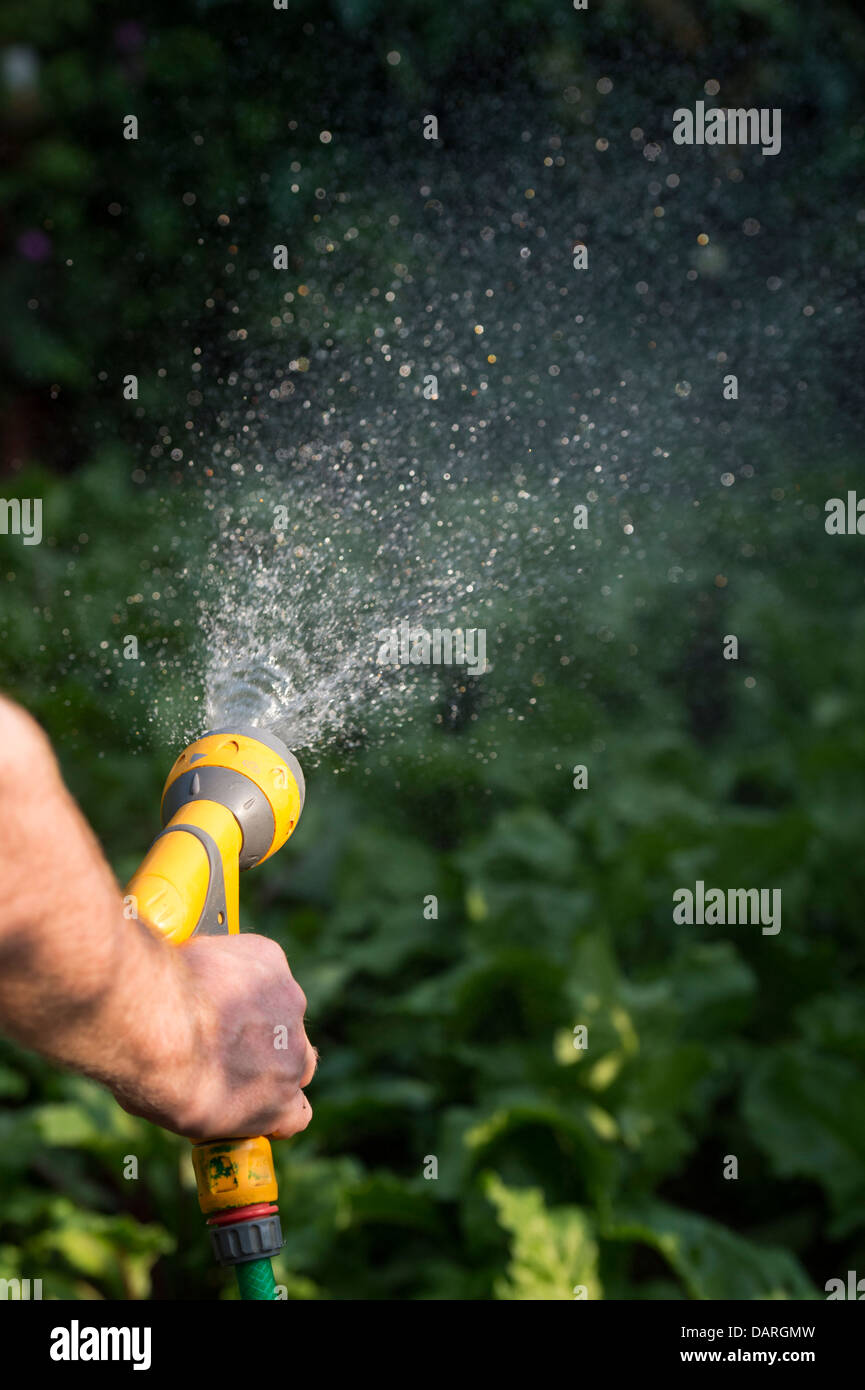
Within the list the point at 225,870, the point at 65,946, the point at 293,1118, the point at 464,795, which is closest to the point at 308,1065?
the point at 293,1118

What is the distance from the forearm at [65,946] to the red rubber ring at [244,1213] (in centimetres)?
18

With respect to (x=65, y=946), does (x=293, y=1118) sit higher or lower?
lower

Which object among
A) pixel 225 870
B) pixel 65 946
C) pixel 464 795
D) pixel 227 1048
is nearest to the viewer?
pixel 65 946

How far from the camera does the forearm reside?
0.77 m

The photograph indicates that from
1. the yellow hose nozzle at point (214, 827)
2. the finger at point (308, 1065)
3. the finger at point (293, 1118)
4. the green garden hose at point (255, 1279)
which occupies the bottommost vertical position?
the green garden hose at point (255, 1279)

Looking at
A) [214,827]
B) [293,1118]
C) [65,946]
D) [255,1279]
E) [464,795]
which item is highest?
[464,795]

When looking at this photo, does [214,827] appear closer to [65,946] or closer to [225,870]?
[225,870]

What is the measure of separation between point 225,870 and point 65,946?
0.86ft

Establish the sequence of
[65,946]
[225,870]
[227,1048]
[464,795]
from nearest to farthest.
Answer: [65,946] < [227,1048] < [225,870] < [464,795]

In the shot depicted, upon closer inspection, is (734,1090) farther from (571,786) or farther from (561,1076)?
(571,786)

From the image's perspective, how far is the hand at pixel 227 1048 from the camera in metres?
0.93

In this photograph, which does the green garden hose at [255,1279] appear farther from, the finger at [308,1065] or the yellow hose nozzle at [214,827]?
the yellow hose nozzle at [214,827]

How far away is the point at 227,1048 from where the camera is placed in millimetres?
966

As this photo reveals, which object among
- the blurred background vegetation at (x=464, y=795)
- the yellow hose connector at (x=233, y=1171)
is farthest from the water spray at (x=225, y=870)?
the blurred background vegetation at (x=464, y=795)
